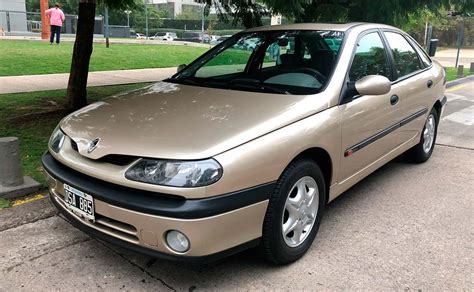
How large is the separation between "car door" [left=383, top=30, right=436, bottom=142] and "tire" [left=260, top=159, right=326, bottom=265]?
153 centimetres

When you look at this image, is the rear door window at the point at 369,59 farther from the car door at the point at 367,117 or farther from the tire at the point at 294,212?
the tire at the point at 294,212

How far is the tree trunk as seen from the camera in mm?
6648

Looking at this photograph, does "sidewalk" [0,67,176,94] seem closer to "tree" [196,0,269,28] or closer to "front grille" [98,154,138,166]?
"tree" [196,0,269,28]

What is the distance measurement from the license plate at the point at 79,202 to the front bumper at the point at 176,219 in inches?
1.7

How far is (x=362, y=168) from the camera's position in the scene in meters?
3.88

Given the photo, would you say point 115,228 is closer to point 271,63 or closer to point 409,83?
point 271,63

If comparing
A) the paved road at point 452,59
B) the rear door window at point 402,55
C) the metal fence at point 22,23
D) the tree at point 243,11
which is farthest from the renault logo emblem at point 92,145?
the metal fence at point 22,23

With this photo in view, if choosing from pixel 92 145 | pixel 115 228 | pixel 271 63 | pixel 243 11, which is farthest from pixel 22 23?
pixel 115 228

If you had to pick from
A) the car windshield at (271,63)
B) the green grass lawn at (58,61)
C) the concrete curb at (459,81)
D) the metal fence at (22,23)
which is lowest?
the concrete curb at (459,81)

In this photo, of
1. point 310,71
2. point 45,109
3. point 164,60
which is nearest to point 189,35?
point 164,60

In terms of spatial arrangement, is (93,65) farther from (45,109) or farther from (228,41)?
(228,41)

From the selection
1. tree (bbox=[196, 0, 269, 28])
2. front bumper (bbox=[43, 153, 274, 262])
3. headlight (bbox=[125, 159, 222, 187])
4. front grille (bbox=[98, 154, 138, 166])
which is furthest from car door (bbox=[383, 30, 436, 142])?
tree (bbox=[196, 0, 269, 28])

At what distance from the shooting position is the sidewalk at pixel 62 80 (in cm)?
944

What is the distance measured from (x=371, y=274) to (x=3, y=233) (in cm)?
272
